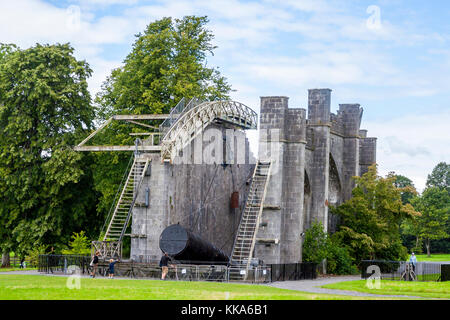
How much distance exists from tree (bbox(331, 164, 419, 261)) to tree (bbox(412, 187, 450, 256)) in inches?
1868

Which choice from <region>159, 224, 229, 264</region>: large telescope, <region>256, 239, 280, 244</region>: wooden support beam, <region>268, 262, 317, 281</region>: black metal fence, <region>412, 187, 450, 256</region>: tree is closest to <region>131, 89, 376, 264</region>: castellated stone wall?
<region>256, 239, 280, 244</region>: wooden support beam

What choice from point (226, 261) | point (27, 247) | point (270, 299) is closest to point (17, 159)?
point (27, 247)

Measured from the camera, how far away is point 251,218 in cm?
4269

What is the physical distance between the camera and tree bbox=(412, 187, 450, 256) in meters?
97.9

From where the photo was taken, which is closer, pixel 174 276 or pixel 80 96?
pixel 174 276

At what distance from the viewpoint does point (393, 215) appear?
167 ft

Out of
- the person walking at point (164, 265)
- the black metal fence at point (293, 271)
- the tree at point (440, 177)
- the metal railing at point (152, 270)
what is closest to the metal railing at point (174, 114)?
the metal railing at point (152, 270)

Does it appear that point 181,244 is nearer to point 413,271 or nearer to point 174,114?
point 174,114

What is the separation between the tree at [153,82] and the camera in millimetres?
49906

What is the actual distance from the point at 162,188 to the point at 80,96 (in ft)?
53.0

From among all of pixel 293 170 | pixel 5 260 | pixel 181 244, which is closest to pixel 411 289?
pixel 181 244

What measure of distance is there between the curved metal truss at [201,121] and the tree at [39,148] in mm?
10272

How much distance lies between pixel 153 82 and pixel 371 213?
56.9 ft
